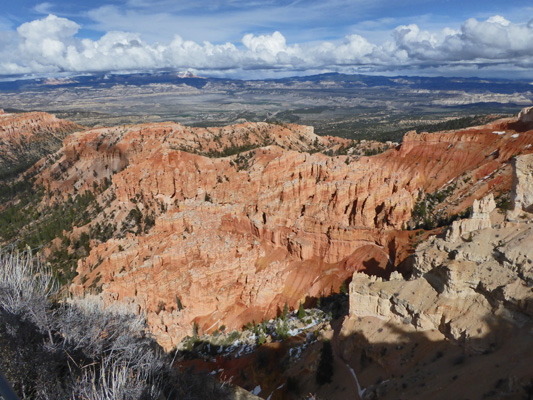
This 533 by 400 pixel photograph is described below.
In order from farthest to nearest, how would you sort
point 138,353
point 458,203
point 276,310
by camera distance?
point 458,203 < point 276,310 < point 138,353

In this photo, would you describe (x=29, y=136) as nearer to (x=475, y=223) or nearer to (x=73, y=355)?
(x=73, y=355)

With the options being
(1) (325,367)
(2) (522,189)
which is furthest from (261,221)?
(2) (522,189)

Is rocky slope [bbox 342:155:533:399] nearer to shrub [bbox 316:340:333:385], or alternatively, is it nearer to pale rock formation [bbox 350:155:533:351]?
pale rock formation [bbox 350:155:533:351]

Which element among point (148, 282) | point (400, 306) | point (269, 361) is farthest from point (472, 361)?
point (148, 282)

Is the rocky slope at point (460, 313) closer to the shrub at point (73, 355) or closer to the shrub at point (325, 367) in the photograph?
the shrub at point (325, 367)

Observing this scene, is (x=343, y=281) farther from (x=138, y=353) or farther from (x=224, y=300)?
(x=138, y=353)

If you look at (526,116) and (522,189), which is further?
(526,116)

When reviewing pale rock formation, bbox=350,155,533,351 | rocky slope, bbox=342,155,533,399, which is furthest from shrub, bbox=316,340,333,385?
pale rock formation, bbox=350,155,533,351
